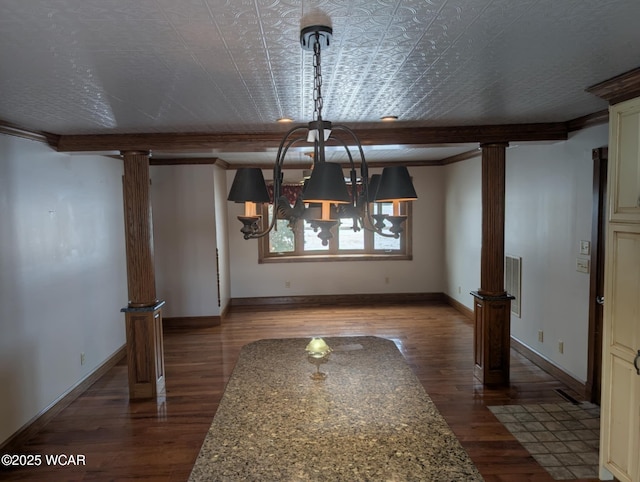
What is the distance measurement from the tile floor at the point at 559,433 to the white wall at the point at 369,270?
12.9 feet

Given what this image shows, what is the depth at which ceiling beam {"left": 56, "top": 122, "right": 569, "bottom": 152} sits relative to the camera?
12.6ft

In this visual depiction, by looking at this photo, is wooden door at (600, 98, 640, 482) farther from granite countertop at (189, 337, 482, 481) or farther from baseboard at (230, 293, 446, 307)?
baseboard at (230, 293, 446, 307)

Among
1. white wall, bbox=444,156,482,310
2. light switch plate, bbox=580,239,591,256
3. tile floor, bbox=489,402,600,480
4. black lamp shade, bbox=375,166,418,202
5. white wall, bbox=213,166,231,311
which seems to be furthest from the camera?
white wall, bbox=213,166,231,311

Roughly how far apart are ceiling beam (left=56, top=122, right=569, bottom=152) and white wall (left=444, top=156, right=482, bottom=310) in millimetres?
1958

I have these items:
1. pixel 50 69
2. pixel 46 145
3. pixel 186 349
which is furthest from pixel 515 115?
pixel 186 349

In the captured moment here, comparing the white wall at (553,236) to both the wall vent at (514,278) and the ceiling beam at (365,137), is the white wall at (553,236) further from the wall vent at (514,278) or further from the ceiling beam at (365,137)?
the ceiling beam at (365,137)

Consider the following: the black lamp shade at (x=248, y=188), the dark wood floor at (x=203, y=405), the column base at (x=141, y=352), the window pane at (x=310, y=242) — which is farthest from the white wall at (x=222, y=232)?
the black lamp shade at (x=248, y=188)

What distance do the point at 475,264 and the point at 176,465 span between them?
4638mm

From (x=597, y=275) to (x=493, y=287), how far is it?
33.0 inches

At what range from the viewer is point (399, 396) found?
1877 mm

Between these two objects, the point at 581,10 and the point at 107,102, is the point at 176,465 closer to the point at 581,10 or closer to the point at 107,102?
the point at 107,102

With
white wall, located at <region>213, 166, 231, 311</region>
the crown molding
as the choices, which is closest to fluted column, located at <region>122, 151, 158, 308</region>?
the crown molding

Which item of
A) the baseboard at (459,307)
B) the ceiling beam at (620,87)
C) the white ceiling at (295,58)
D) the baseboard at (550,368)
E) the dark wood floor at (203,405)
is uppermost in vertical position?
the white ceiling at (295,58)

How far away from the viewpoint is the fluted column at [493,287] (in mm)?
3969
